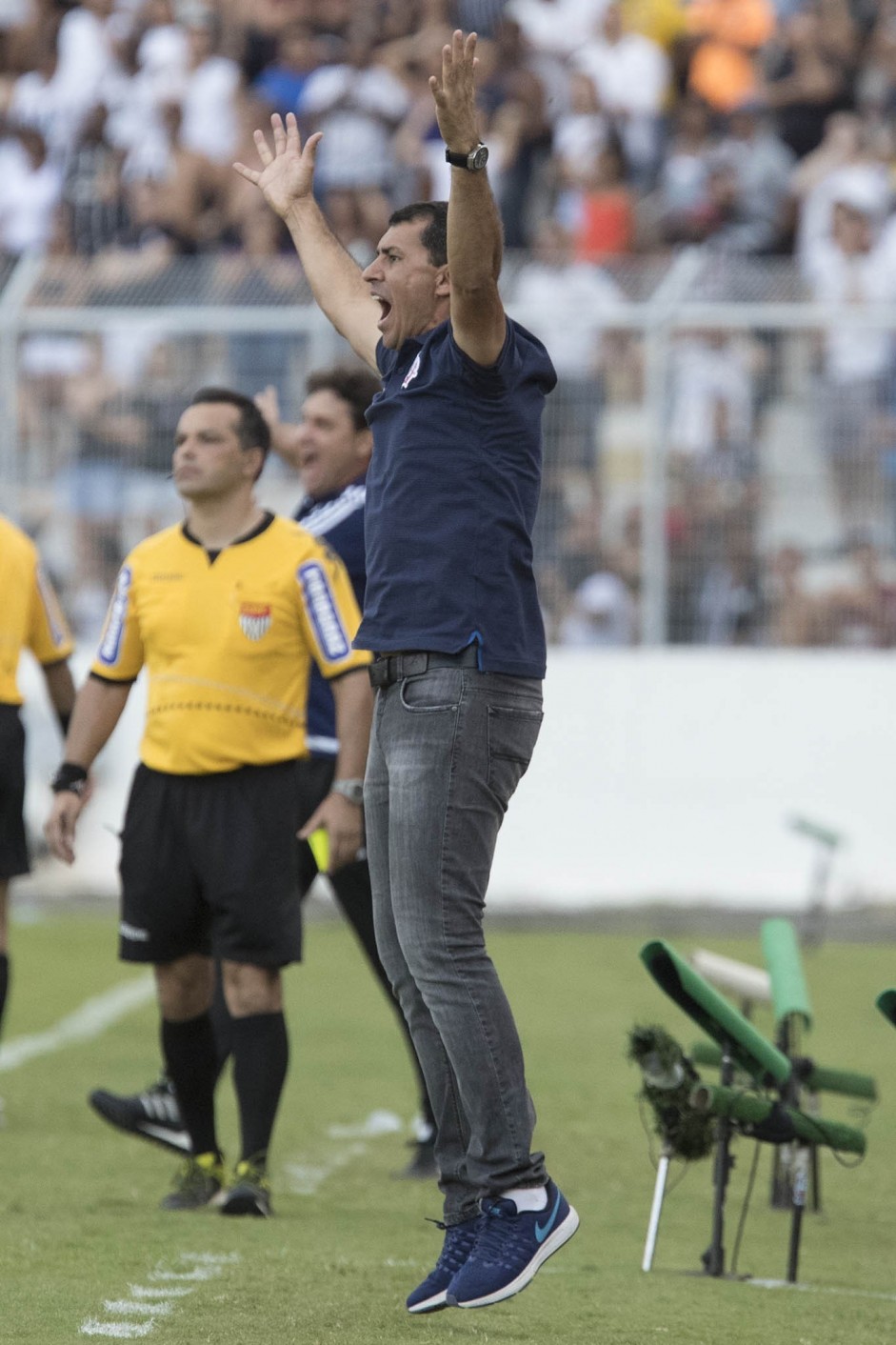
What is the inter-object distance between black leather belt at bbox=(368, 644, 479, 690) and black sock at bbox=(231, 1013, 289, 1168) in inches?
73.7

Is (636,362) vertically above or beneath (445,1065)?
above

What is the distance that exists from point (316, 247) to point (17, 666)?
291 centimetres

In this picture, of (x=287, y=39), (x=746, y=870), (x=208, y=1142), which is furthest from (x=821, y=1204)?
(x=287, y=39)

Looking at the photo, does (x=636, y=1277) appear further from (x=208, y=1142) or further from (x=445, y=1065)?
(x=208, y=1142)

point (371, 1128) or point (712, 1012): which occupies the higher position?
point (712, 1012)

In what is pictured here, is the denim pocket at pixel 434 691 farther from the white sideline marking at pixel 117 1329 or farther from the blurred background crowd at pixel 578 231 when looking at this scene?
the blurred background crowd at pixel 578 231

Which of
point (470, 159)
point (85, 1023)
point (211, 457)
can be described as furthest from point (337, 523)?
point (85, 1023)

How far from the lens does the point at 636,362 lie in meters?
13.6

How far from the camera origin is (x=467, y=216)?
12.8ft

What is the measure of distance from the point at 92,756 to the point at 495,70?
13.1m

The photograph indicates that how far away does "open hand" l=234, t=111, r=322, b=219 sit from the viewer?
16.2 feet

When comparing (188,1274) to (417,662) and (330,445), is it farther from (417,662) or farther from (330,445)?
(330,445)

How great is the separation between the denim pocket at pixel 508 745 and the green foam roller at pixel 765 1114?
38.0 inches

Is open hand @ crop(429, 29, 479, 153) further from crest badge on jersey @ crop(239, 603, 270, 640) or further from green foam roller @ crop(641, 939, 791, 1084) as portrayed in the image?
crest badge on jersey @ crop(239, 603, 270, 640)
